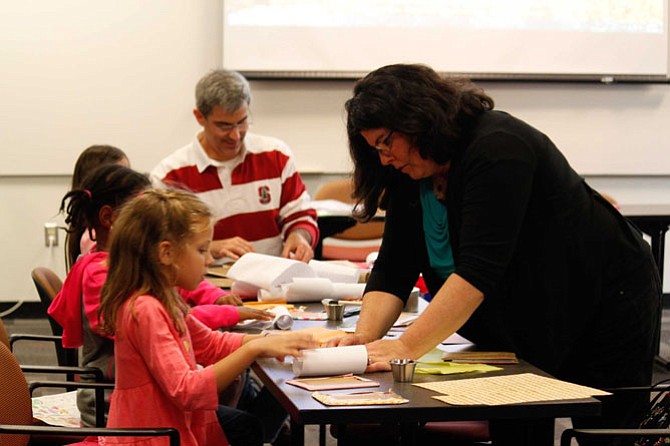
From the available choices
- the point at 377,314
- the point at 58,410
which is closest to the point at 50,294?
the point at 58,410

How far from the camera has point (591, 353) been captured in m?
2.16

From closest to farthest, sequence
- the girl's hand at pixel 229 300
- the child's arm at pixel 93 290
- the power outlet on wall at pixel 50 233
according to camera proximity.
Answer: the child's arm at pixel 93 290 < the girl's hand at pixel 229 300 < the power outlet on wall at pixel 50 233

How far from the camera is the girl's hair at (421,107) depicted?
2.05 meters

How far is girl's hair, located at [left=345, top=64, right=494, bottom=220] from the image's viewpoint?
2.05m

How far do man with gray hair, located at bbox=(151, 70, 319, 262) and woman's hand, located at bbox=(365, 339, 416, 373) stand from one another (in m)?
1.54

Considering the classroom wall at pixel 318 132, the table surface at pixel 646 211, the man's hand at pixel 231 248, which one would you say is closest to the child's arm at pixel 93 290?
the man's hand at pixel 231 248

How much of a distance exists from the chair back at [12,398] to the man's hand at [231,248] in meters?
1.25

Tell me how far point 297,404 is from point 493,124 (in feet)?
2.59

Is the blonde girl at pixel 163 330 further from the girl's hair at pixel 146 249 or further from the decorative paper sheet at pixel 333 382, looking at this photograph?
the decorative paper sheet at pixel 333 382

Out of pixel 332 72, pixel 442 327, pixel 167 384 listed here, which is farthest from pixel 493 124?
pixel 332 72

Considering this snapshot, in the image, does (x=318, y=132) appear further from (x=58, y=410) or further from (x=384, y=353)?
(x=384, y=353)

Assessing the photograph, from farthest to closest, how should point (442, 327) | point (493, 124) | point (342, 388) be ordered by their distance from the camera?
point (493, 124), point (442, 327), point (342, 388)

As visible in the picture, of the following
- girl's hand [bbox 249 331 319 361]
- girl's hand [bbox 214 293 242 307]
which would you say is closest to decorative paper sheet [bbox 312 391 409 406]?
girl's hand [bbox 249 331 319 361]

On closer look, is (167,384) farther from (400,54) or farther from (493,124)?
(400,54)
